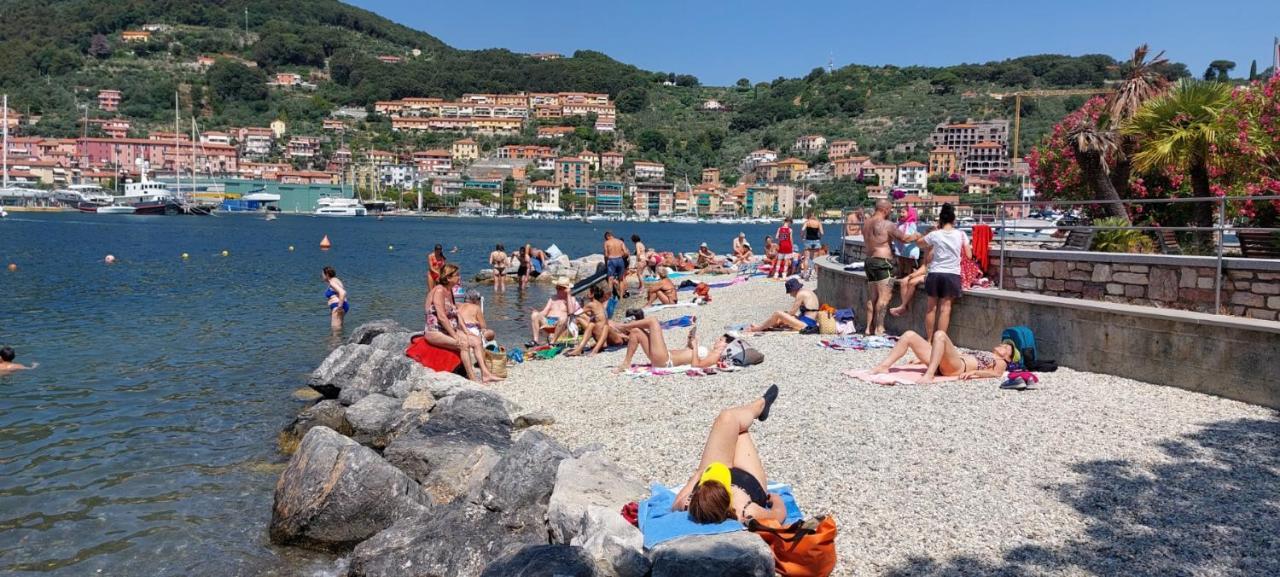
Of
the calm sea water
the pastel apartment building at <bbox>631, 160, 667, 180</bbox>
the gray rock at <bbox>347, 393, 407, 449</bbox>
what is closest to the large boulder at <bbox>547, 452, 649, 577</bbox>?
the calm sea water

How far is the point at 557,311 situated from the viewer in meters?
13.6

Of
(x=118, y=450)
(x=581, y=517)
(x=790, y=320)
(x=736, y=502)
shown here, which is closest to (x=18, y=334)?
(x=118, y=450)

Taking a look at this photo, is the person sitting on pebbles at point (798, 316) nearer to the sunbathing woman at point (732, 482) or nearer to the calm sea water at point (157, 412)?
the calm sea water at point (157, 412)

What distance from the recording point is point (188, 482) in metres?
7.62

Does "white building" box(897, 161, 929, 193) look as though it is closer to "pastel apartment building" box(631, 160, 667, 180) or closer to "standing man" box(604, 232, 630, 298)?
"pastel apartment building" box(631, 160, 667, 180)

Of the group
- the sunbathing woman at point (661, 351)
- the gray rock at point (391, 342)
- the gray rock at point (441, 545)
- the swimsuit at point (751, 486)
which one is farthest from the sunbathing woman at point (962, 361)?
the gray rock at point (391, 342)

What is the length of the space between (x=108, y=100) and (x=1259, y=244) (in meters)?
203

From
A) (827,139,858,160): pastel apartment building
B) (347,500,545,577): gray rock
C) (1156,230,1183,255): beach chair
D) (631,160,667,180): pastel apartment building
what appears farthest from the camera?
(631,160,667,180): pastel apartment building

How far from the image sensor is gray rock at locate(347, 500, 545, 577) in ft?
18.0

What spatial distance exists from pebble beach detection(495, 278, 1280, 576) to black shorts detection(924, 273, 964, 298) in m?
1.14

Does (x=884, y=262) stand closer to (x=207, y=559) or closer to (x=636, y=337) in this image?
(x=636, y=337)

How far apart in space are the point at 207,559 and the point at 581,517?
295 cm

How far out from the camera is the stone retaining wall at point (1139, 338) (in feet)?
23.3

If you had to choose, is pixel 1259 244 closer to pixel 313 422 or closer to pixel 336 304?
pixel 313 422
